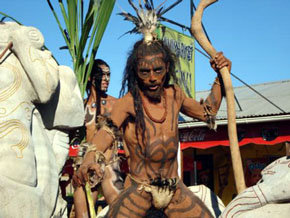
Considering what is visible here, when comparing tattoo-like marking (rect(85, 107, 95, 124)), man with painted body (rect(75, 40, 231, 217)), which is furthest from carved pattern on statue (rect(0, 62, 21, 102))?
tattoo-like marking (rect(85, 107, 95, 124))

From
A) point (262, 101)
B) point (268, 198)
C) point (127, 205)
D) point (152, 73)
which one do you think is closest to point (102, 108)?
point (152, 73)

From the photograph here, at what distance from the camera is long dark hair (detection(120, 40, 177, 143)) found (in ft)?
10.0

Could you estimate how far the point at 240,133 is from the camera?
7.99m

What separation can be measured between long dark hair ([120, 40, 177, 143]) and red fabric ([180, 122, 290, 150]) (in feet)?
15.5

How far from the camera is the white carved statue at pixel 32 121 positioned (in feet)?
9.05

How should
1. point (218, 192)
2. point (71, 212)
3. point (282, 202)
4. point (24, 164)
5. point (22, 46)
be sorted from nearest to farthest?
point (282, 202), point (24, 164), point (22, 46), point (71, 212), point (218, 192)

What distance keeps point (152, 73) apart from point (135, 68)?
0.49ft

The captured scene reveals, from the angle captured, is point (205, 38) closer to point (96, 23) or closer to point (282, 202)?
point (282, 202)

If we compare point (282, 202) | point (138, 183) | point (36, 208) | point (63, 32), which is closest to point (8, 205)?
point (36, 208)

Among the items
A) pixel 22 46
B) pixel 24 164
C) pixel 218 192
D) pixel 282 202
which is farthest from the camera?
pixel 218 192

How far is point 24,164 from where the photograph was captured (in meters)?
2.80

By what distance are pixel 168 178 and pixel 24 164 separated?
3.06 ft

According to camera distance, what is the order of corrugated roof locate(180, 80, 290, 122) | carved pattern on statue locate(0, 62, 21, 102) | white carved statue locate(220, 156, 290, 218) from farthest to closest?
corrugated roof locate(180, 80, 290, 122) → carved pattern on statue locate(0, 62, 21, 102) → white carved statue locate(220, 156, 290, 218)

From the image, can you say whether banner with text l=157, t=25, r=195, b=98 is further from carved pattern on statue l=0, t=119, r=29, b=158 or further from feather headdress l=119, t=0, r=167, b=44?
carved pattern on statue l=0, t=119, r=29, b=158
